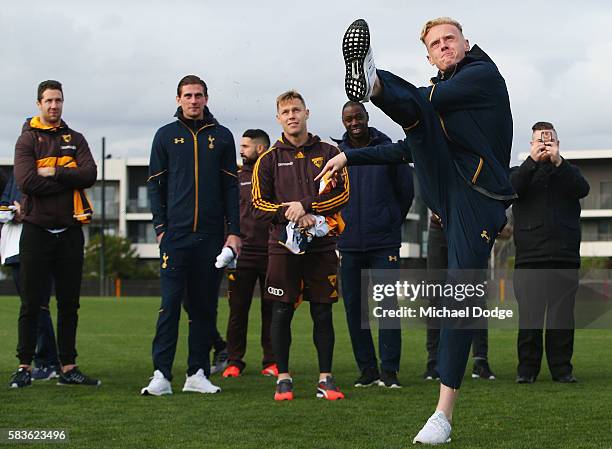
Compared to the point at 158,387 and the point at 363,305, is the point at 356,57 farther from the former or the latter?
the point at 363,305

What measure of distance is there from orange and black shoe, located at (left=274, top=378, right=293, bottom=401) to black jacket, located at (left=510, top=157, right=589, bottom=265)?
265 centimetres

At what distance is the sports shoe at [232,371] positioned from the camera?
9195 mm

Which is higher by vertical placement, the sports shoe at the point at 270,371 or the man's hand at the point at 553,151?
the man's hand at the point at 553,151

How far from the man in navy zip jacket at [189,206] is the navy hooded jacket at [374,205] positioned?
103 centimetres

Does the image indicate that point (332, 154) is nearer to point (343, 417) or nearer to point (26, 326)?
point (343, 417)

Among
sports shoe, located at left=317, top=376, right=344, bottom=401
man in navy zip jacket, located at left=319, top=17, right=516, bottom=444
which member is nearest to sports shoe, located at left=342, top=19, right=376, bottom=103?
man in navy zip jacket, located at left=319, top=17, right=516, bottom=444

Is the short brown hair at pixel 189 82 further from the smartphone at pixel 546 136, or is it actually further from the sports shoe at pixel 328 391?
the smartphone at pixel 546 136

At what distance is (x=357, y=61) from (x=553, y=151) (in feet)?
13.8

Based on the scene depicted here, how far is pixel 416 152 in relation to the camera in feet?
17.1

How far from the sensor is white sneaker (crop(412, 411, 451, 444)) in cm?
507

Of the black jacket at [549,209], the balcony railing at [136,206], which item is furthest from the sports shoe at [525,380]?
the balcony railing at [136,206]

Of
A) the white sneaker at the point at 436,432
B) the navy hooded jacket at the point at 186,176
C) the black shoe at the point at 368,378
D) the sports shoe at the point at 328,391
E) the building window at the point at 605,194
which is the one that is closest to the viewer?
the white sneaker at the point at 436,432

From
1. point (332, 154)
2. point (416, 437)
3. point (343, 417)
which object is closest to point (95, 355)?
point (332, 154)

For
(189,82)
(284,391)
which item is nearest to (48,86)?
(189,82)
